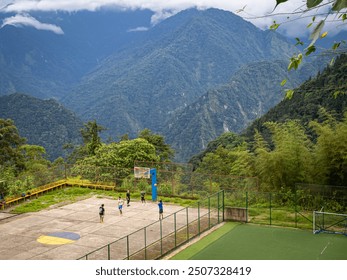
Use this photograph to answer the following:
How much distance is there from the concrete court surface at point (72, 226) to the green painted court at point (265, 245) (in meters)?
4.63

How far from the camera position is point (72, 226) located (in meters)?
25.9

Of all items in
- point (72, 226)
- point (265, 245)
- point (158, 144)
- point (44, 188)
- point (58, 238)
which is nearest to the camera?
point (265, 245)

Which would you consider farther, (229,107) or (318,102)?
(229,107)

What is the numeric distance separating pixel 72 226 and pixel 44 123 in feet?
302

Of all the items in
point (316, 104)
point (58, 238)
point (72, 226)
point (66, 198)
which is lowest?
point (58, 238)

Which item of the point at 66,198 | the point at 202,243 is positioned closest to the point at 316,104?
the point at 66,198

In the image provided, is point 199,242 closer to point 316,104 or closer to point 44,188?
point 44,188

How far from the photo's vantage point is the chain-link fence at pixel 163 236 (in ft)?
64.3

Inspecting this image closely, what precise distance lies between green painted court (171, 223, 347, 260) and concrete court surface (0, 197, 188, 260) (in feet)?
15.2

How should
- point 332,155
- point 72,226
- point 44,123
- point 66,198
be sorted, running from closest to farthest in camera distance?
point 72,226, point 332,155, point 66,198, point 44,123

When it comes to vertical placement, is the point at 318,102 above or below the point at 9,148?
above

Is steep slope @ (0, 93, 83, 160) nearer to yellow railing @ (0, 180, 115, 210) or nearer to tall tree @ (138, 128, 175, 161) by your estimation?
tall tree @ (138, 128, 175, 161)

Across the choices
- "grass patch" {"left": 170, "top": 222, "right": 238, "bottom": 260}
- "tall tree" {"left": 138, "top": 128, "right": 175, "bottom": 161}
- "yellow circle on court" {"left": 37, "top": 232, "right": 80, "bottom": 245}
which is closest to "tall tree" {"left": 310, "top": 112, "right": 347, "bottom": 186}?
"grass patch" {"left": 170, "top": 222, "right": 238, "bottom": 260}
